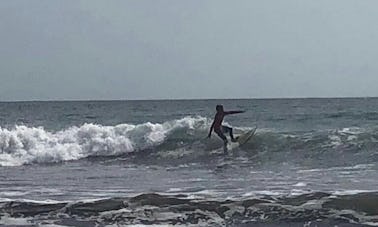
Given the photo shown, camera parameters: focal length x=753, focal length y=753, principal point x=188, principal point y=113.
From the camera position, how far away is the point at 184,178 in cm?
1486

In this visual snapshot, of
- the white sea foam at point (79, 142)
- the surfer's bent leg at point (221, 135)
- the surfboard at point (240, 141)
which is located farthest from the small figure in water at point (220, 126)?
the white sea foam at point (79, 142)

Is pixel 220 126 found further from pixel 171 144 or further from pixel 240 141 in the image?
pixel 171 144

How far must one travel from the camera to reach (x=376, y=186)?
12453 millimetres

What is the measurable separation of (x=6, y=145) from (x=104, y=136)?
10.3 ft

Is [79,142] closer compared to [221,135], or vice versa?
[221,135]

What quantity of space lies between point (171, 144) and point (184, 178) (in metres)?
8.41

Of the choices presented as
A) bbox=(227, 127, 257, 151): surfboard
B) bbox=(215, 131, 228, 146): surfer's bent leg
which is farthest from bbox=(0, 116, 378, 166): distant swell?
bbox=(215, 131, 228, 146): surfer's bent leg

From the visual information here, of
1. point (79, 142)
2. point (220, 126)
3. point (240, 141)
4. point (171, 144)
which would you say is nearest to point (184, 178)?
point (220, 126)

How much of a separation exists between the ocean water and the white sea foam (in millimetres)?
33

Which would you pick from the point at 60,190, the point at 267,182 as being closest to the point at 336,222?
the point at 267,182

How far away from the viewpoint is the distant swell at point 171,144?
20070 mm

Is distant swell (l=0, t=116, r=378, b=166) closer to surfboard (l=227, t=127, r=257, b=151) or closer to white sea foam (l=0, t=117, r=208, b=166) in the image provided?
white sea foam (l=0, t=117, r=208, b=166)

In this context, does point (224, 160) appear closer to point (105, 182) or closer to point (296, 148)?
point (296, 148)

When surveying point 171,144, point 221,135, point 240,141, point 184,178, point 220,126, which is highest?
point 220,126
